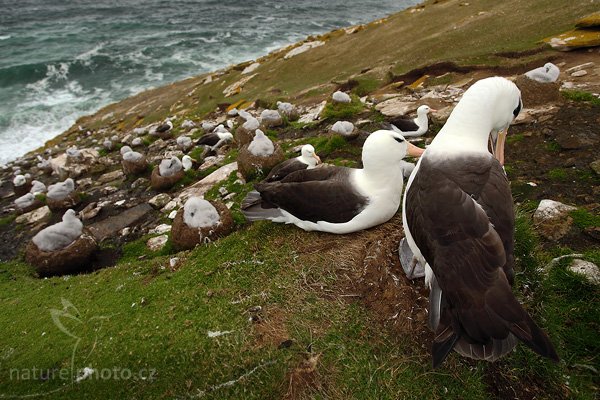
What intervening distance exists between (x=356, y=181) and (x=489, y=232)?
2016 mm

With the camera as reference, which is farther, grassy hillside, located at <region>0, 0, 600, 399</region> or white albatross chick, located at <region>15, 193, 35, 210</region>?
white albatross chick, located at <region>15, 193, 35, 210</region>

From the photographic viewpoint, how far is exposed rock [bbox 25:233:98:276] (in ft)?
21.0

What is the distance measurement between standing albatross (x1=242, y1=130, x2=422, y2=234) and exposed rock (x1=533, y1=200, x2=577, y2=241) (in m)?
1.57

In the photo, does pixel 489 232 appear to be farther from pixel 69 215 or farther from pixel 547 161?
pixel 69 215

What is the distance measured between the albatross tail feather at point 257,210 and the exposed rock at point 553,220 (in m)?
3.11

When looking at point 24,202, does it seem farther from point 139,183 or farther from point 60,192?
point 139,183

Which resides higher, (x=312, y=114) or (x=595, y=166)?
(x=595, y=166)

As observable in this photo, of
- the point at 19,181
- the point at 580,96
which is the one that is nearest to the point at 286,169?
the point at 580,96

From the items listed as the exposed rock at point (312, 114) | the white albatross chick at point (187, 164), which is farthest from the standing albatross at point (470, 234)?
the white albatross chick at point (187, 164)

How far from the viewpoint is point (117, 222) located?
8.16 metres

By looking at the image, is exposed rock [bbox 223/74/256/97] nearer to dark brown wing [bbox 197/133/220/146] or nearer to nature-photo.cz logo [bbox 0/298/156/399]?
dark brown wing [bbox 197/133/220/146]

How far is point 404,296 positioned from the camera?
12.7 ft

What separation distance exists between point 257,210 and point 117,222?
4.24 meters

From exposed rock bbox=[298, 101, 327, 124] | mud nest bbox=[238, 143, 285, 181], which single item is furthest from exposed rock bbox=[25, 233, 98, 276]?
exposed rock bbox=[298, 101, 327, 124]
